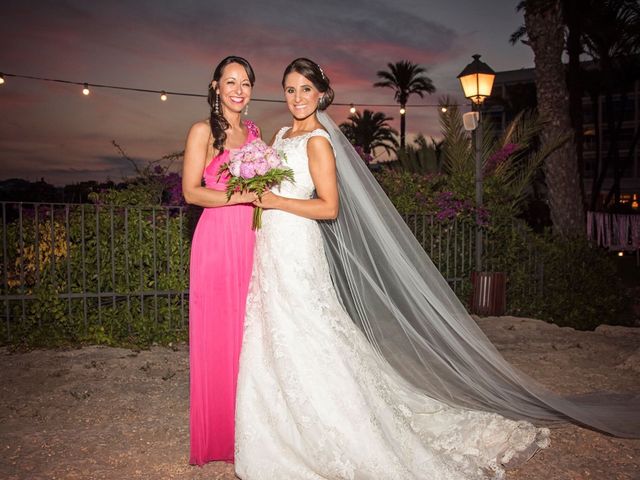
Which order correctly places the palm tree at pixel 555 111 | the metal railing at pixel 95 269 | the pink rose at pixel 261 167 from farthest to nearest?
the palm tree at pixel 555 111 < the metal railing at pixel 95 269 < the pink rose at pixel 261 167

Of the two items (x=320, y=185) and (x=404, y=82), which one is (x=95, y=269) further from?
(x=404, y=82)

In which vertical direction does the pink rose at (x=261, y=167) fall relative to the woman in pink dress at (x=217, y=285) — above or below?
above

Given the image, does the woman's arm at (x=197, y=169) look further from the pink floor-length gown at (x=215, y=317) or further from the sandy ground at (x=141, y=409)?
the sandy ground at (x=141, y=409)

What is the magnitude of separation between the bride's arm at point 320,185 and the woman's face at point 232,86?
57 centimetres

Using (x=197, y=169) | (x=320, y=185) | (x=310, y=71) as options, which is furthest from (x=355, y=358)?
(x=310, y=71)

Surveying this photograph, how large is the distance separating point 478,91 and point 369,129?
3027cm

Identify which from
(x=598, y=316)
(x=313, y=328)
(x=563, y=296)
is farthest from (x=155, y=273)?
(x=598, y=316)

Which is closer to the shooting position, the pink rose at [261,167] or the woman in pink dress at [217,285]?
the pink rose at [261,167]

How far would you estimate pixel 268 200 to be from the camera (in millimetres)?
3125

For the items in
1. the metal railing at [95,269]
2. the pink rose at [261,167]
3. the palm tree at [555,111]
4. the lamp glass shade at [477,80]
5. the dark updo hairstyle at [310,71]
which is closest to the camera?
the pink rose at [261,167]

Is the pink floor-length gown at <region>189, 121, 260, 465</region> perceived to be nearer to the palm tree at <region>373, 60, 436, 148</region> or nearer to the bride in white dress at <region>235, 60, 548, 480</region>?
the bride in white dress at <region>235, 60, 548, 480</region>

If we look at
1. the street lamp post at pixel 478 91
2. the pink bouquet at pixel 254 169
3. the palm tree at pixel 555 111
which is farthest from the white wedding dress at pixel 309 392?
the palm tree at pixel 555 111

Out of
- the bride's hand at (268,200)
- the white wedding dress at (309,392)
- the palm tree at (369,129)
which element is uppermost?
the palm tree at (369,129)

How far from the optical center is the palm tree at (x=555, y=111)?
36.0ft
